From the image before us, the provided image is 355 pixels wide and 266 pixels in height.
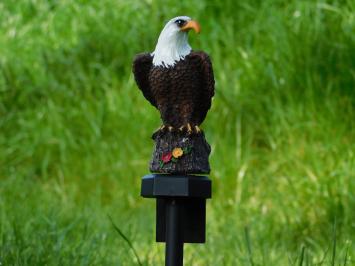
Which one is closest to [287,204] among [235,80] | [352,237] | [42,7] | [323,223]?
[323,223]

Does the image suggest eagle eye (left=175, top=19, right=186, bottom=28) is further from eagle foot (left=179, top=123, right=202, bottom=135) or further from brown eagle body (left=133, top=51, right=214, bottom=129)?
eagle foot (left=179, top=123, right=202, bottom=135)

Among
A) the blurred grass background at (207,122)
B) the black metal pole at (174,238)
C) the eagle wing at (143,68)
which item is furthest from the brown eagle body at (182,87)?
the blurred grass background at (207,122)

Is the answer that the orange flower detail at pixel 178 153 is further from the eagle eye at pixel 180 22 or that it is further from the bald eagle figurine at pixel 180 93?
the eagle eye at pixel 180 22

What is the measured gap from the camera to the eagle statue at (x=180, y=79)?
2.45 m

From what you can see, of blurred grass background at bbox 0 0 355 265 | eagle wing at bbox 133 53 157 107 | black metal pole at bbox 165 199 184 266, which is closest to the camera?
black metal pole at bbox 165 199 184 266

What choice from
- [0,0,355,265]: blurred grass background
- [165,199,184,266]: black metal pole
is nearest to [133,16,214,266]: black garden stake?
[165,199,184,266]: black metal pole

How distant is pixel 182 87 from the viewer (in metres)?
2.46

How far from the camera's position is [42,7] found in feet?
20.7

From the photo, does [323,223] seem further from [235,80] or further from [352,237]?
[235,80]

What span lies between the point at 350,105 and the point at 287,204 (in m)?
0.86

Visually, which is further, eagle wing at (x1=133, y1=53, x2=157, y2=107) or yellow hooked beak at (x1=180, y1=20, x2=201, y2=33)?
eagle wing at (x1=133, y1=53, x2=157, y2=107)

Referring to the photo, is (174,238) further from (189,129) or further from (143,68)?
(143,68)

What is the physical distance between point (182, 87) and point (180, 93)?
0.02 metres

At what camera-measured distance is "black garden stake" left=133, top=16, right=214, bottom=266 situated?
94.4 inches
